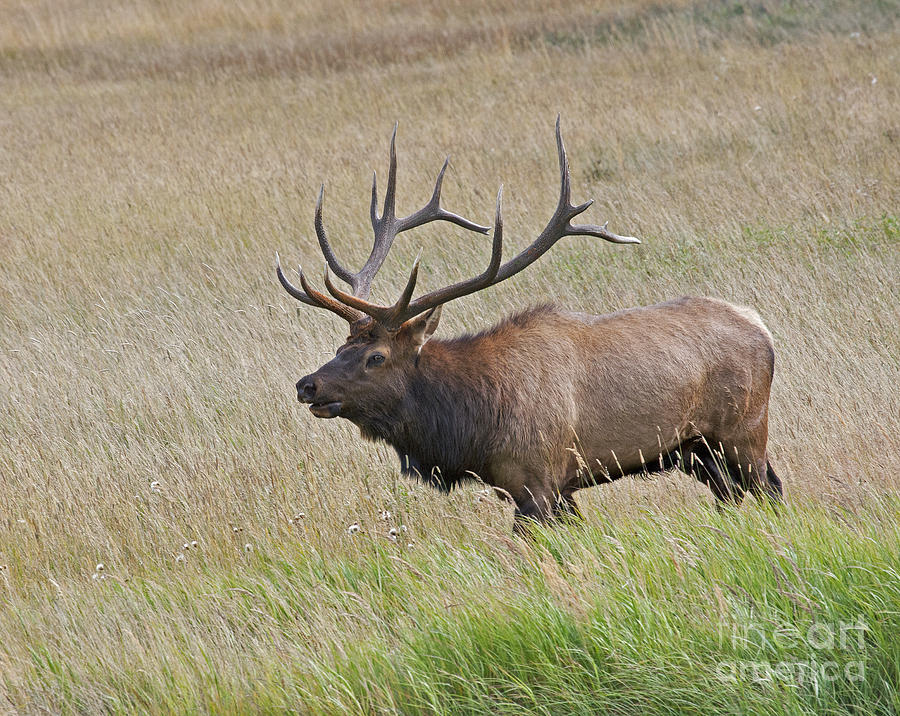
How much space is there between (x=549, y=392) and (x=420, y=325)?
661 millimetres

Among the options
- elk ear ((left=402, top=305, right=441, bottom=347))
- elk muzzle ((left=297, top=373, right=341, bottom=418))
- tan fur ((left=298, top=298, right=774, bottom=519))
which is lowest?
tan fur ((left=298, top=298, right=774, bottom=519))

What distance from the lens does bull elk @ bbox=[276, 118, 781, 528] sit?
469cm

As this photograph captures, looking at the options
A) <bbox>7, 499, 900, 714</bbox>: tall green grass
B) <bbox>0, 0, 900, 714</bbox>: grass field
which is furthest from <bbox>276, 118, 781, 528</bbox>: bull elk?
<bbox>7, 499, 900, 714</bbox>: tall green grass

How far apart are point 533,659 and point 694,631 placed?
19.7 inches

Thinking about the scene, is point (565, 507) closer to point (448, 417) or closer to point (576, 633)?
point (448, 417)

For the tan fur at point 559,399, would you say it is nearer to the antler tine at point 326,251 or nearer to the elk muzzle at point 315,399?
the elk muzzle at point 315,399

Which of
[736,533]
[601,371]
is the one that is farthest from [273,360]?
[736,533]

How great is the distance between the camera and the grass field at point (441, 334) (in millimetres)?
3287

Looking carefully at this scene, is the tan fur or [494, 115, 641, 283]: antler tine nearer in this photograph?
the tan fur

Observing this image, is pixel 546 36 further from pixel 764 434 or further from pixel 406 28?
pixel 764 434

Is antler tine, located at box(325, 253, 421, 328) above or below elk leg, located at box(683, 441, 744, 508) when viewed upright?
above

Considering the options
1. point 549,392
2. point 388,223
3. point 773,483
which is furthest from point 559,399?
point 388,223

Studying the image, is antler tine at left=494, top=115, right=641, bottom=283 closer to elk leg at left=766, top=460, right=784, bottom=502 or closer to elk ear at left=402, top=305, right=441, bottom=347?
elk ear at left=402, top=305, right=441, bottom=347

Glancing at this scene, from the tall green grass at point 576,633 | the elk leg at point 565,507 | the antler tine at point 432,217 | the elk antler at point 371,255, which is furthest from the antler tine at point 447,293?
the tall green grass at point 576,633
